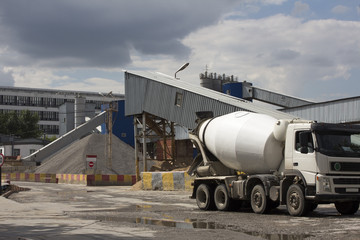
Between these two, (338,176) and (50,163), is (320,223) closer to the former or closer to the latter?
(338,176)

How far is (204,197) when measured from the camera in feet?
64.2

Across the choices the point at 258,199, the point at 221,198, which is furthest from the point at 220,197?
the point at 258,199

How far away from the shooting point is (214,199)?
62.6 ft

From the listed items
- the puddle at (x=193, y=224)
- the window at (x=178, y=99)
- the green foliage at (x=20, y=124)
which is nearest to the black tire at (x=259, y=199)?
the puddle at (x=193, y=224)

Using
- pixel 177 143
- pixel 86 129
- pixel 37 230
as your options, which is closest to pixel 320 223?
pixel 37 230

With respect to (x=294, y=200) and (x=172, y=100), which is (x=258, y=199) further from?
(x=172, y=100)

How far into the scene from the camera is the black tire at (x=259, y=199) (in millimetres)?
16438

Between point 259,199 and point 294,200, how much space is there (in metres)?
1.49

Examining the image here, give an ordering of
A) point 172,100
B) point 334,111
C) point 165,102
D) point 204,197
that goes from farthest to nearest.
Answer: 1. point 165,102
2. point 172,100
3. point 334,111
4. point 204,197

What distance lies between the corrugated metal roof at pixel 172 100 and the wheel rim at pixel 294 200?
18913 millimetres

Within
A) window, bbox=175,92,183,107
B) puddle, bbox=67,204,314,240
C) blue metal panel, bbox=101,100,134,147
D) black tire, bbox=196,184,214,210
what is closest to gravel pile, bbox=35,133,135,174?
blue metal panel, bbox=101,100,134,147

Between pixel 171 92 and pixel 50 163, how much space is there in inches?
1432

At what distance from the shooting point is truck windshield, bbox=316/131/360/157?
1503cm

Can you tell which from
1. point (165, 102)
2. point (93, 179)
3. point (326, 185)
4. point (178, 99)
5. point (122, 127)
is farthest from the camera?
point (122, 127)
